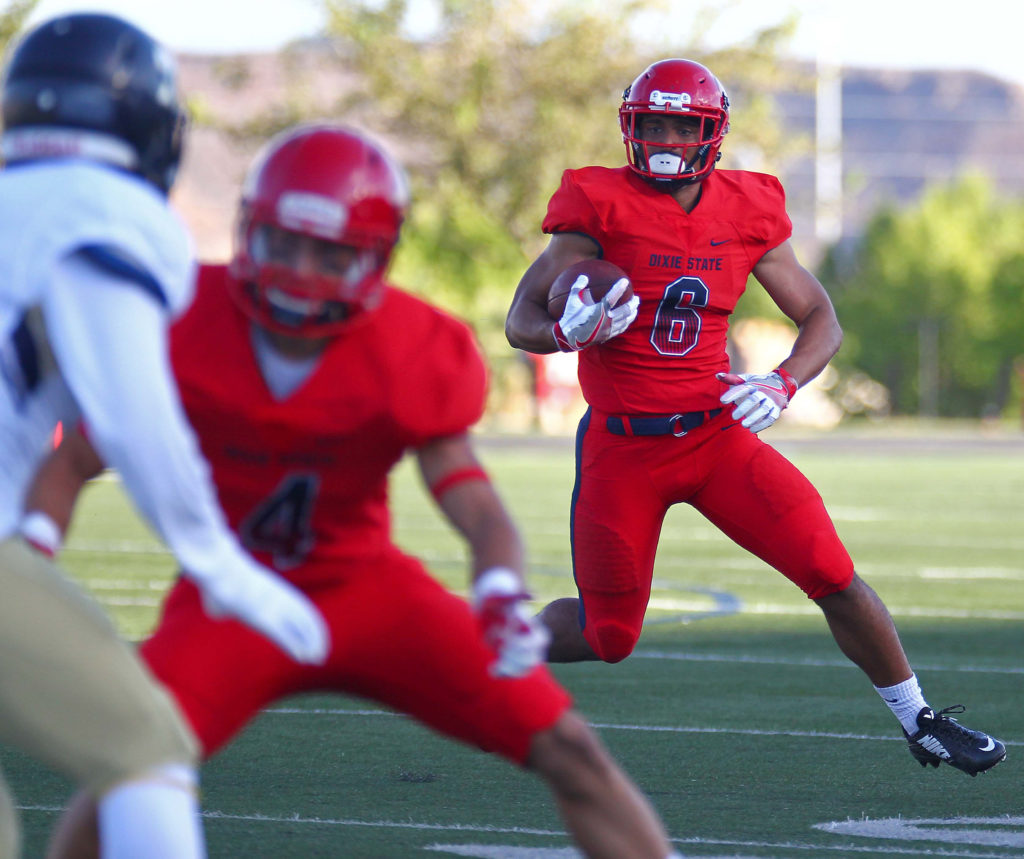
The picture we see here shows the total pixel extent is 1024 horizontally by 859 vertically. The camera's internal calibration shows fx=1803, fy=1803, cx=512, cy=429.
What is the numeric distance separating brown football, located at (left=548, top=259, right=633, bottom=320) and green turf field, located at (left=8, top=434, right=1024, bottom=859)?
1.28m

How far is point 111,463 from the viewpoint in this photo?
2.59m

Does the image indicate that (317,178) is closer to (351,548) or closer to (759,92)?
(351,548)

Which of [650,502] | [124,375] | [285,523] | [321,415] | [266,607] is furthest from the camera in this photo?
[650,502]

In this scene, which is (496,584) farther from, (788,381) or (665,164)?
(665,164)

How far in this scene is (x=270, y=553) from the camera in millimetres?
2980

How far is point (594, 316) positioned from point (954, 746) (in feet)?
4.90

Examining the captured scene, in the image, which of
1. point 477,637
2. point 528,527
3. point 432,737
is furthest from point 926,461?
point 477,637

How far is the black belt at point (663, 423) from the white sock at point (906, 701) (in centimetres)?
89

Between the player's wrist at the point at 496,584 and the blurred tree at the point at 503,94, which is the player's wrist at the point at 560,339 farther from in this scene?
the blurred tree at the point at 503,94

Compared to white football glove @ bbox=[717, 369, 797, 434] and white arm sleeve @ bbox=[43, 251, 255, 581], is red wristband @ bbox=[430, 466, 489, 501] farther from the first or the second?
white football glove @ bbox=[717, 369, 797, 434]

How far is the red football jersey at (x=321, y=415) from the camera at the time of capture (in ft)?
9.38

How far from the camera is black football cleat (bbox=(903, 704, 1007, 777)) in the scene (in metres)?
4.78

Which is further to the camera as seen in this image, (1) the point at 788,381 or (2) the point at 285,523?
(1) the point at 788,381

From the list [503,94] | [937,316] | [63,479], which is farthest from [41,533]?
[937,316]
